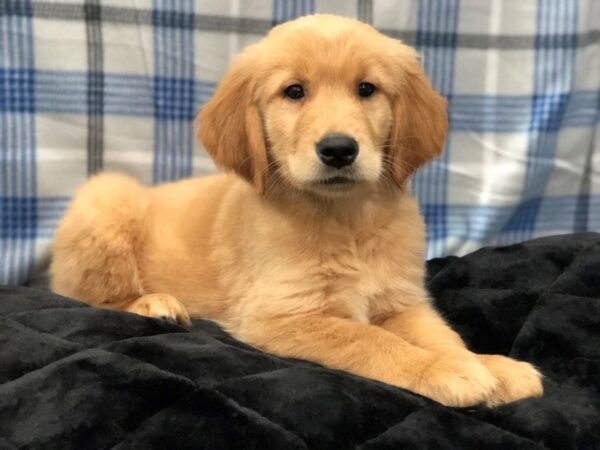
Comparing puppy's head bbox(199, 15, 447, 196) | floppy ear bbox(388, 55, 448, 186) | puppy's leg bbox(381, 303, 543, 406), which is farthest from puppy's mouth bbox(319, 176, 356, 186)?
puppy's leg bbox(381, 303, 543, 406)

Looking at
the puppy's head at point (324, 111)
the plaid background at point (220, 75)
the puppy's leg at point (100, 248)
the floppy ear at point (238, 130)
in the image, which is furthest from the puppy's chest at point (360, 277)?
the plaid background at point (220, 75)

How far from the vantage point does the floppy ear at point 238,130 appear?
6.48 feet

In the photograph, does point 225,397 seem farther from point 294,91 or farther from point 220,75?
point 220,75

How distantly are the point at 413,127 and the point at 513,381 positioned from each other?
77 centimetres

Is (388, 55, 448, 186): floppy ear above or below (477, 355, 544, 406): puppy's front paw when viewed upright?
above

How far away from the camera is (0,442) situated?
52.9 inches

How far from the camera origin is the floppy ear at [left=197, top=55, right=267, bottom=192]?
1.97 meters

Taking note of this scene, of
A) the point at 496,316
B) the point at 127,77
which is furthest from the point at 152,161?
the point at 496,316

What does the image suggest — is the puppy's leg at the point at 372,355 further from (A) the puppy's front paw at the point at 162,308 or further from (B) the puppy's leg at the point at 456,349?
(A) the puppy's front paw at the point at 162,308

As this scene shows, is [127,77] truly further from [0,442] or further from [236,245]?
[0,442]

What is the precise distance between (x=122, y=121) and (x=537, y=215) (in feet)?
6.13

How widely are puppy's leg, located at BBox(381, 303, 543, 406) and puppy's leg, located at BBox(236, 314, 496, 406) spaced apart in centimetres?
6

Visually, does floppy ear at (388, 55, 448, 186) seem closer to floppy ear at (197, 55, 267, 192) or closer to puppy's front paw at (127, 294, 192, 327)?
floppy ear at (197, 55, 267, 192)

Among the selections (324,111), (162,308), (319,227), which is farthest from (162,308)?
(324,111)
